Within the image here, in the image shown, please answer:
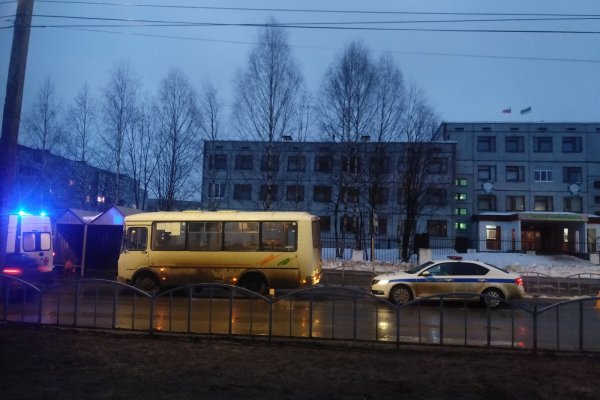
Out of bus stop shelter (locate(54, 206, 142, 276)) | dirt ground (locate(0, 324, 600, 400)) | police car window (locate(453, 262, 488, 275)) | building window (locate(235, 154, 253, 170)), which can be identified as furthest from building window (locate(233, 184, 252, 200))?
dirt ground (locate(0, 324, 600, 400))

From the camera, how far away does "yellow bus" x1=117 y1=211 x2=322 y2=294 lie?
58.3 feet

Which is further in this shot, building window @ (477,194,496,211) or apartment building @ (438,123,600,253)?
building window @ (477,194,496,211)

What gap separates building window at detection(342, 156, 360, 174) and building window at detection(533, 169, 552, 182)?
25.7m

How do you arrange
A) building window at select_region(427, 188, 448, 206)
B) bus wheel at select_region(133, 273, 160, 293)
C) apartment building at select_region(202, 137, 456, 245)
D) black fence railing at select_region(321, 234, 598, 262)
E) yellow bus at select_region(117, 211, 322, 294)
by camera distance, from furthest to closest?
apartment building at select_region(202, 137, 456, 245), black fence railing at select_region(321, 234, 598, 262), building window at select_region(427, 188, 448, 206), bus wheel at select_region(133, 273, 160, 293), yellow bus at select_region(117, 211, 322, 294)

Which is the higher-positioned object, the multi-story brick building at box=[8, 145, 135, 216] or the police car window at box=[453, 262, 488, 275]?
the multi-story brick building at box=[8, 145, 135, 216]

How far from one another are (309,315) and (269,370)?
99.5 inches

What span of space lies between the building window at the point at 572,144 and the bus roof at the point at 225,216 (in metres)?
42.6

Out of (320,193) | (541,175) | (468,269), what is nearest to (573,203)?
(541,175)

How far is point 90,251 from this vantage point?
84.9ft

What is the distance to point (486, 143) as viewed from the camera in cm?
5156

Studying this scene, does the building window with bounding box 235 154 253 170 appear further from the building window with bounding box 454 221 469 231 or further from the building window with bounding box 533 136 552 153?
the building window with bounding box 533 136 552 153

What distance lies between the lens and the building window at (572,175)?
50781 millimetres

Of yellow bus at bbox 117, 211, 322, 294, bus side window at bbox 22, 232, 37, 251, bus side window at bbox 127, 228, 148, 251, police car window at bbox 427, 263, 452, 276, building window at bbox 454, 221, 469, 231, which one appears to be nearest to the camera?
police car window at bbox 427, 263, 452, 276

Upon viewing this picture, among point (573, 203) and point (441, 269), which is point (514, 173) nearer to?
point (573, 203)
